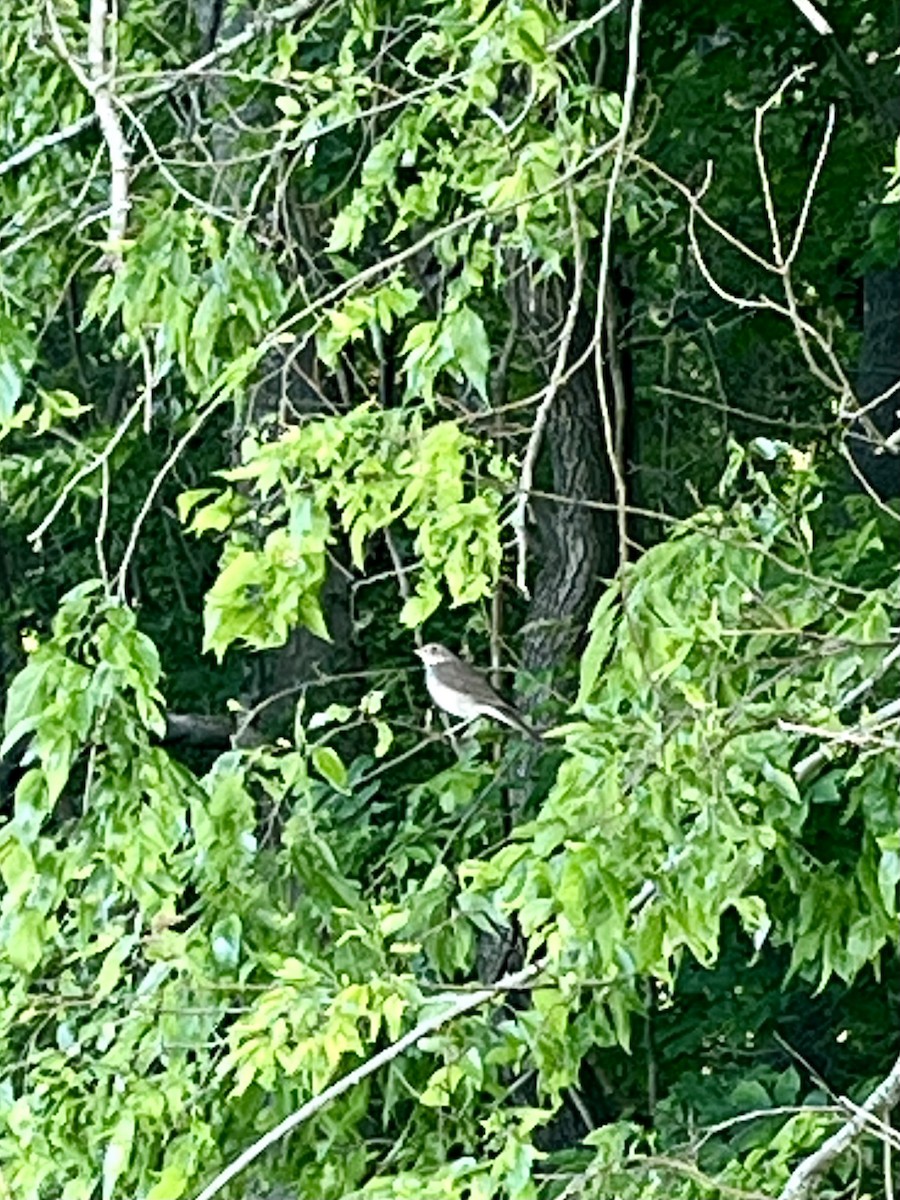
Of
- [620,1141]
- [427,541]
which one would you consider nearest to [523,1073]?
[620,1141]

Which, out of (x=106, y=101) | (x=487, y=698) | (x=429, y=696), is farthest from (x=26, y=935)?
(x=429, y=696)

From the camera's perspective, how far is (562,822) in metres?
3.43

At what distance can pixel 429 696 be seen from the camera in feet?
18.4

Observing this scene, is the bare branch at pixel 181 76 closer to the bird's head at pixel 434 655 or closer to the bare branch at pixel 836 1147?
the bird's head at pixel 434 655

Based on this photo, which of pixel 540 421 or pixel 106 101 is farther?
pixel 106 101

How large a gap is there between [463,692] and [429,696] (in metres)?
0.56

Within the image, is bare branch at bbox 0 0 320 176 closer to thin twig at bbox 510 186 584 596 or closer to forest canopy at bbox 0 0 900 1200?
forest canopy at bbox 0 0 900 1200

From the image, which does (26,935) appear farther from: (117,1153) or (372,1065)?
(372,1065)

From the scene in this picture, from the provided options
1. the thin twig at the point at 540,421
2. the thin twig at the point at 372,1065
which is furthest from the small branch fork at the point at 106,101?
the thin twig at the point at 372,1065

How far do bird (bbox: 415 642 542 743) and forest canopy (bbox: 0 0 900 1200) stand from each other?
0.24 ft

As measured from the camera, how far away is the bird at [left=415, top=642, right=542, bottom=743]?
16.3 ft

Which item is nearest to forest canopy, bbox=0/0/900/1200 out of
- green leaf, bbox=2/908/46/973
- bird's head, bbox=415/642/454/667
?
green leaf, bbox=2/908/46/973

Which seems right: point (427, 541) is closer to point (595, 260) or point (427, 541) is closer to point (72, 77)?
point (72, 77)

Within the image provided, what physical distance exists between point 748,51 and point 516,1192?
11.0 ft
